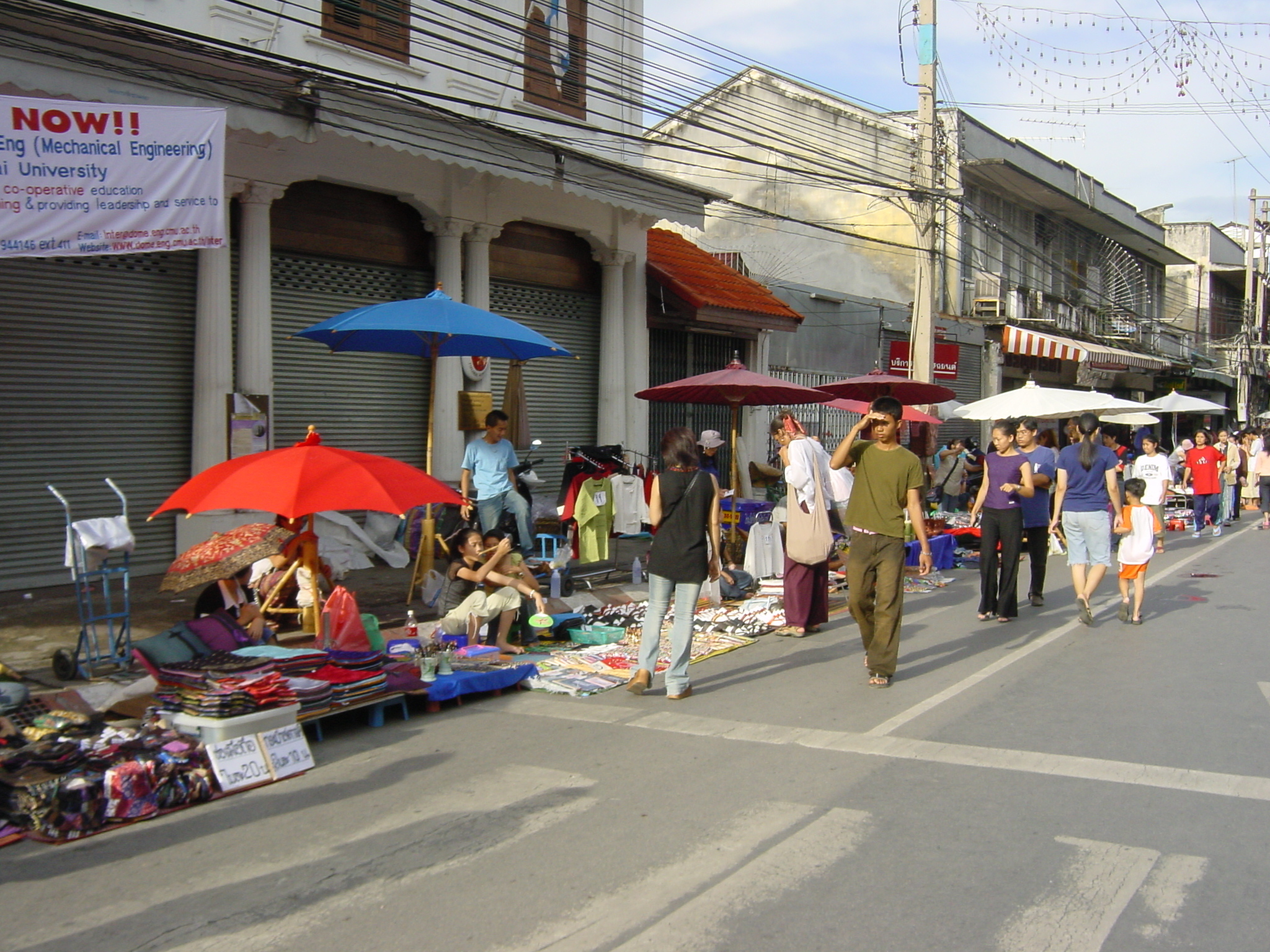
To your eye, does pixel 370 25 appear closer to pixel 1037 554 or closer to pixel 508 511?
pixel 508 511

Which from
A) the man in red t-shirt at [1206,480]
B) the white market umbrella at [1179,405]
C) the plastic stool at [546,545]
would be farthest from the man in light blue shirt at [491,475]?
the white market umbrella at [1179,405]

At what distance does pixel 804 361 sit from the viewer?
72.3 ft

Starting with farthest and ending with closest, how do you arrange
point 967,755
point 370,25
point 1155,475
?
point 1155,475
point 370,25
point 967,755

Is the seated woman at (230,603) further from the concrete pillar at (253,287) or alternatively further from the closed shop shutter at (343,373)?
the closed shop shutter at (343,373)

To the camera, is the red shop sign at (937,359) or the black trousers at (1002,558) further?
the red shop sign at (937,359)

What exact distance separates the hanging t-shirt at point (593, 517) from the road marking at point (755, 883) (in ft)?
23.5

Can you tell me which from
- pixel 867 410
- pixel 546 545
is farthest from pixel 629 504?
pixel 867 410

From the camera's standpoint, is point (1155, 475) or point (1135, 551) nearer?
point (1135, 551)

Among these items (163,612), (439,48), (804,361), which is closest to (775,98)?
(804,361)

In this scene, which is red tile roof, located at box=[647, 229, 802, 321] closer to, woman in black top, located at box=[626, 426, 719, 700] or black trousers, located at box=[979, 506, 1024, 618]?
black trousers, located at box=[979, 506, 1024, 618]

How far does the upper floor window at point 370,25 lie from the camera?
11.9 m

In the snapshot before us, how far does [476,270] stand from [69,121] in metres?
6.65

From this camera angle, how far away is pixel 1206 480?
19.2 metres

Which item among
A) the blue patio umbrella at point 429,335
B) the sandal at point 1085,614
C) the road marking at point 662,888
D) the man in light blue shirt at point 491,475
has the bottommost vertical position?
the road marking at point 662,888
